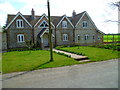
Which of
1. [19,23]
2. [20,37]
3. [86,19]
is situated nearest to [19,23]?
[19,23]

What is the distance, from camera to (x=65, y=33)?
2905 centimetres

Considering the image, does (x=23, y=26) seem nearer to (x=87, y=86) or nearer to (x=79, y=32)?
(x=79, y=32)

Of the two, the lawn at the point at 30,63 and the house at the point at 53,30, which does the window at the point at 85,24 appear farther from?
the lawn at the point at 30,63

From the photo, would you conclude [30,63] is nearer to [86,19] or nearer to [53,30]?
[53,30]

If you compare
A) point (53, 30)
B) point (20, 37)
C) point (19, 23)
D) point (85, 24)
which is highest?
point (85, 24)

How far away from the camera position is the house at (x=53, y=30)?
24667 millimetres

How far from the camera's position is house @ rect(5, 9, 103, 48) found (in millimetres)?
24667

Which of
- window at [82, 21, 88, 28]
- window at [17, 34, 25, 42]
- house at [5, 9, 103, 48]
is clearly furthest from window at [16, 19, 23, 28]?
window at [82, 21, 88, 28]

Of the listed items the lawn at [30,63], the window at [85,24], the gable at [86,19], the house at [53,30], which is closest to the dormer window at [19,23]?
the house at [53,30]

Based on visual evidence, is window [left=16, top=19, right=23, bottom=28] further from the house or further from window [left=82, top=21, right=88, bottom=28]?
window [left=82, top=21, right=88, bottom=28]

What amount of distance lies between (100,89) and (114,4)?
23.1 metres

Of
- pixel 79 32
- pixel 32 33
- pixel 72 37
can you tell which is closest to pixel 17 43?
pixel 32 33

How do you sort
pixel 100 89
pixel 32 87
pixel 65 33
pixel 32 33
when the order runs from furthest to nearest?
pixel 65 33, pixel 32 33, pixel 32 87, pixel 100 89

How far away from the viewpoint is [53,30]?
2761cm
